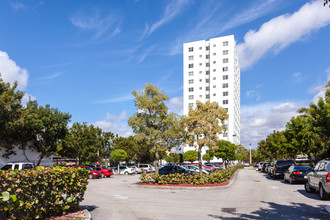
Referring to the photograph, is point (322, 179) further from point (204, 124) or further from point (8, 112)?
point (8, 112)

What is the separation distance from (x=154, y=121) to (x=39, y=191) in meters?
16.4

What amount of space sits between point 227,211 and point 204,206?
4.62ft

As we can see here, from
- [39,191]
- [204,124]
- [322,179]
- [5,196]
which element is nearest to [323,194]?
[322,179]

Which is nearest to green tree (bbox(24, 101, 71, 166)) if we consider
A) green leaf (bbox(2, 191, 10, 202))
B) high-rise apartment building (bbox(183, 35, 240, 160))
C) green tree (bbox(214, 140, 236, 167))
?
green leaf (bbox(2, 191, 10, 202))

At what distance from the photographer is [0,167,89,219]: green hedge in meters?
6.36

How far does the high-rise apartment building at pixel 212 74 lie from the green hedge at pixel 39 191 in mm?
83273

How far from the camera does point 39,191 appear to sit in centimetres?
752

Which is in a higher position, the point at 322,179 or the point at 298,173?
the point at 322,179

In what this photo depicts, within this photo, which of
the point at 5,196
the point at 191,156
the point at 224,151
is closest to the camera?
the point at 5,196

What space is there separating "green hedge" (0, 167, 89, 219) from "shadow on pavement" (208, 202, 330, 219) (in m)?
4.71

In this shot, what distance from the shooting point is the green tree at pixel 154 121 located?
23.1 meters

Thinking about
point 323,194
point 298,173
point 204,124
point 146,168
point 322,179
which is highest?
point 204,124

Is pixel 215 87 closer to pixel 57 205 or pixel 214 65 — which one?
pixel 214 65

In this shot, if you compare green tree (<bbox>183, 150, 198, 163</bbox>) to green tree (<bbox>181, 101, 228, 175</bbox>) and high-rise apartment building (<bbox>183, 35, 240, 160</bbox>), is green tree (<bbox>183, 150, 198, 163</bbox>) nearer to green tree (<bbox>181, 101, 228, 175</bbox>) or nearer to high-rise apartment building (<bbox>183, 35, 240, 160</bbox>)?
high-rise apartment building (<bbox>183, 35, 240, 160</bbox>)
